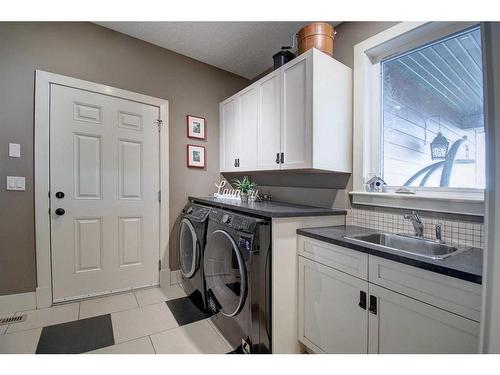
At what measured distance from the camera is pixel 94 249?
6.94ft

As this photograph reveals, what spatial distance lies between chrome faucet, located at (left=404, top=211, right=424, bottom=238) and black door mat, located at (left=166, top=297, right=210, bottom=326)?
5.63 ft

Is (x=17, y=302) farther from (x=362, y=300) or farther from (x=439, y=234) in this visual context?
(x=439, y=234)

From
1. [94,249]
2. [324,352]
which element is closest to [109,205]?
[94,249]

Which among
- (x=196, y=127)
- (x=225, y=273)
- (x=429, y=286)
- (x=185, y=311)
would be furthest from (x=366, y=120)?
(x=185, y=311)

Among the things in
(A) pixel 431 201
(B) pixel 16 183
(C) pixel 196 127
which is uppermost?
(C) pixel 196 127

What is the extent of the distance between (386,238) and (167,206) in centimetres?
211

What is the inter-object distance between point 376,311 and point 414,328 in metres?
0.15

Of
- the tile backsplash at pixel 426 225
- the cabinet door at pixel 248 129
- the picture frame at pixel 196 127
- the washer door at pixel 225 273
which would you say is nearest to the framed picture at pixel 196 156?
the picture frame at pixel 196 127

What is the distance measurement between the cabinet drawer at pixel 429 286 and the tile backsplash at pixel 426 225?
571mm

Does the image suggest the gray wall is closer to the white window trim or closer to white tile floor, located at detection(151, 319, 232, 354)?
white tile floor, located at detection(151, 319, 232, 354)

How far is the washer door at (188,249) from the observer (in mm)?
2000

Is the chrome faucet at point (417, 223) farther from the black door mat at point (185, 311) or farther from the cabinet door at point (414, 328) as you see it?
the black door mat at point (185, 311)

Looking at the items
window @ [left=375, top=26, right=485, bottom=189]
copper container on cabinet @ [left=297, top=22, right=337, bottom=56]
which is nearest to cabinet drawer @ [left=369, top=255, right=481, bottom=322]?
window @ [left=375, top=26, right=485, bottom=189]

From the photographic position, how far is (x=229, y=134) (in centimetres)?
264
